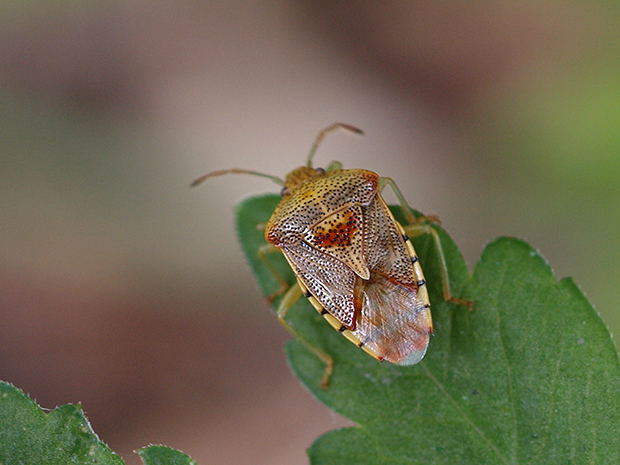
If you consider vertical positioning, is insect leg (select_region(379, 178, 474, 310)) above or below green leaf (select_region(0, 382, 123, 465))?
above

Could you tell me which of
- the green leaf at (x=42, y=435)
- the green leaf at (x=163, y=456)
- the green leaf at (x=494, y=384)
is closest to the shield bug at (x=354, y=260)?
the green leaf at (x=494, y=384)

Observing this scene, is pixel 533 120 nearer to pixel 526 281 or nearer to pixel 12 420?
pixel 526 281

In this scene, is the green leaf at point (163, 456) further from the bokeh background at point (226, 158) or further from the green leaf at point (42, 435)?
the bokeh background at point (226, 158)

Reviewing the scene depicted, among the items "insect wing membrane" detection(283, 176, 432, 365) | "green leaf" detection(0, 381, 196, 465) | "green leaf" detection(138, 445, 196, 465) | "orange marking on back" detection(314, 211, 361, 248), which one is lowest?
"green leaf" detection(0, 381, 196, 465)

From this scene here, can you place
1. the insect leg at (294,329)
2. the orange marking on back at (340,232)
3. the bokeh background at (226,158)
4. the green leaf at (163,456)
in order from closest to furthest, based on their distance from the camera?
the green leaf at (163,456) < the insect leg at (294,329) < the orange marking on back at (340,232) < the bokeh background at (226,158)

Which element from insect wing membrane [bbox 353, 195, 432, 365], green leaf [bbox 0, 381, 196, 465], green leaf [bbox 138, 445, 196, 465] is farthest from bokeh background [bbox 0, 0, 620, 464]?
green leaf [bbox 138, 445, 196, 465]

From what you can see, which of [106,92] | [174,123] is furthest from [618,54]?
[106,92]

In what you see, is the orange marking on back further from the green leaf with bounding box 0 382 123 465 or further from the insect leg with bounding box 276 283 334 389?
the green leaf with bounding box 0 382 123 465

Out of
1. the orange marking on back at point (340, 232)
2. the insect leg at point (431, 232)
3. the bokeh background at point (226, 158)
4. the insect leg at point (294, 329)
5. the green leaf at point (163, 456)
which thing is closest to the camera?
the green leaf at point (163, 456)
